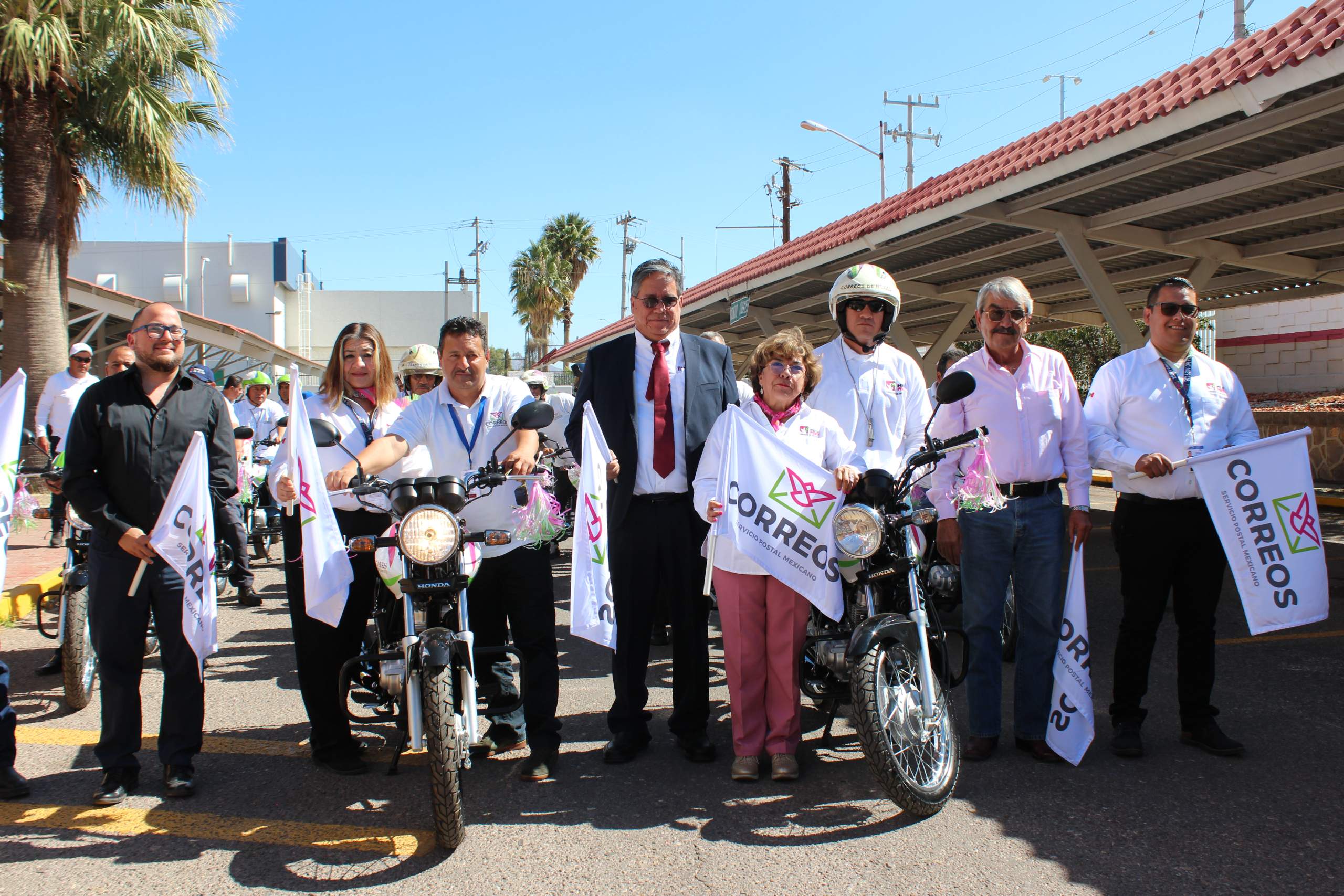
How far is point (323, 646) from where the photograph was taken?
14.6ft

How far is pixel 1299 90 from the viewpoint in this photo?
6301 mm

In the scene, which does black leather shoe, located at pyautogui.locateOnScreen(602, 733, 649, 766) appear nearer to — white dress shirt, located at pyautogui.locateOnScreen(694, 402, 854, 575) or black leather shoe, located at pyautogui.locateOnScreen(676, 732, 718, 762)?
black leather shoe, located at pyautogui.locateOnScreen(676, 732, 718, 762)

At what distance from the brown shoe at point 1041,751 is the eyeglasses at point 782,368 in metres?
1.96

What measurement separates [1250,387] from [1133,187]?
1685cm

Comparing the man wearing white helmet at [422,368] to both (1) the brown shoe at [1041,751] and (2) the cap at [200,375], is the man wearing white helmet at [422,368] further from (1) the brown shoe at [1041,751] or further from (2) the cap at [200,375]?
(1) the brown shoe at [1041,751]

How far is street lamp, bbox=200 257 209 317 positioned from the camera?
1838 inches

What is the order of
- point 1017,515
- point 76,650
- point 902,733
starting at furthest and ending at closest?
point 76,650, point 1017,515, point 902,733

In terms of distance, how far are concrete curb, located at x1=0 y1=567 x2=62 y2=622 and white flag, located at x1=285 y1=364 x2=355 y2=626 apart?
483 centimetres

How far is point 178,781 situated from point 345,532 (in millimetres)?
1244

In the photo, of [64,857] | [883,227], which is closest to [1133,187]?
[883,227]

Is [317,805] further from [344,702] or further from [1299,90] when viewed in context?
[1299,90]

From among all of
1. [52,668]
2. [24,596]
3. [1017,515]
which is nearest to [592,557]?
[1017,515]

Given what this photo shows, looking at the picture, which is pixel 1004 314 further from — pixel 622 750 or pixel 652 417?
pixel 622 750

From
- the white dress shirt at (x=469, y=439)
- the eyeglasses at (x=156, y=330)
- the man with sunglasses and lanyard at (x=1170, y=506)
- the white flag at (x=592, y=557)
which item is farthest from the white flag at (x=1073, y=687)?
the eyeglasses at (x=156, y=330)
